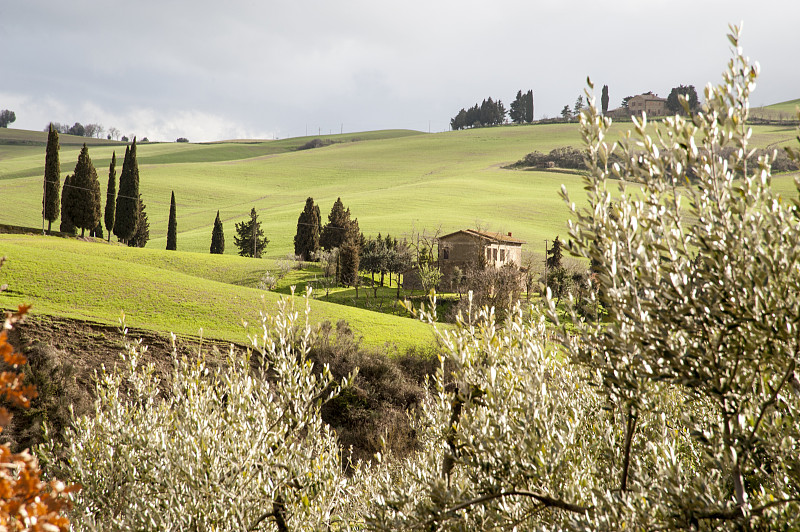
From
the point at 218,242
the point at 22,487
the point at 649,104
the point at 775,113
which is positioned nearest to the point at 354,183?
the point at 218,242

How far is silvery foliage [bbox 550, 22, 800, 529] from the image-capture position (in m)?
3.96

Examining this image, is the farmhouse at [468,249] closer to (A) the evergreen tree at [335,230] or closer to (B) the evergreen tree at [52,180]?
(A) the evergreen tree at [335,230]

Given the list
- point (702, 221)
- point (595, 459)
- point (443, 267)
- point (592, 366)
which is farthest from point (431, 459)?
point (443, 267)

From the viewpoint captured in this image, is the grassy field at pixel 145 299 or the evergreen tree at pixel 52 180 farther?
the evergreen tree at pixel 52 180

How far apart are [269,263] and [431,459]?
56.5 metres

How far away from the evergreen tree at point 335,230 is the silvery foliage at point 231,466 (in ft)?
201

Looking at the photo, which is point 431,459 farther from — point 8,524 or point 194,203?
point 194,203

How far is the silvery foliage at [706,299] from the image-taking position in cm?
396

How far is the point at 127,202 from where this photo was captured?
6612cm

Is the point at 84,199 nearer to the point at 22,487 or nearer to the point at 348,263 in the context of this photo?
the point at 348,263

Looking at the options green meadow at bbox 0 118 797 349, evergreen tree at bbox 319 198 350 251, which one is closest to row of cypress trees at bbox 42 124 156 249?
green meadow at bbox 0 118 797 349

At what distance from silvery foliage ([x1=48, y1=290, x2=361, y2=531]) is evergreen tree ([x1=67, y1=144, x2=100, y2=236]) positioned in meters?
59.8

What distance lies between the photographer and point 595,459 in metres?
8.04

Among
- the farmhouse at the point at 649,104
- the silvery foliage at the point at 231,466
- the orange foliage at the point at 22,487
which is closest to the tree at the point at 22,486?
the orange foliage at the point at 22,487
